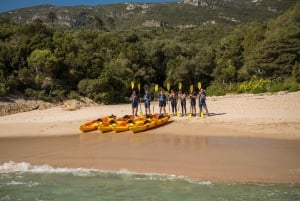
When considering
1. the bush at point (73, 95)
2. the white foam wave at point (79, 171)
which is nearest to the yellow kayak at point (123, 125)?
the white foam wave at point (79, 171)

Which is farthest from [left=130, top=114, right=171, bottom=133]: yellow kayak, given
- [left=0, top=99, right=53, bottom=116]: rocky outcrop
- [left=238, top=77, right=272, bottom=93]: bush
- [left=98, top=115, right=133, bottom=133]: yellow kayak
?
[left=238, top=77, right=272, bottom=93]: bush

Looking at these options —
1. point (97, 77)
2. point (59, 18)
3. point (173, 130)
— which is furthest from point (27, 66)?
point (59, 18)

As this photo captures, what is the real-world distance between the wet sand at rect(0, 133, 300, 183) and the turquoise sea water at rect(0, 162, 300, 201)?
1.43 ft

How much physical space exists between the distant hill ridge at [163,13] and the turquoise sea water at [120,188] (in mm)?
76858

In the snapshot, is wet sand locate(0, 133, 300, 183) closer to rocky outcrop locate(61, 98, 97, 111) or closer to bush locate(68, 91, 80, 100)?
rocky outcrop locate(61, 98, 97, 111)

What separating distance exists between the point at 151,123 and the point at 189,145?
12.9 ft

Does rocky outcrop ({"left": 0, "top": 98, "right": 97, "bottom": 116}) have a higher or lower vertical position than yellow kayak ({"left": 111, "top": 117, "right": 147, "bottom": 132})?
higher

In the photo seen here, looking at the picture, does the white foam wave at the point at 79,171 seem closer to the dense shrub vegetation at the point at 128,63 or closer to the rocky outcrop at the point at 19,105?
the rocky outcrop at the point at 19,105

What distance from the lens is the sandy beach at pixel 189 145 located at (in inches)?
416

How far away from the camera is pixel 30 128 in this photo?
1942cm

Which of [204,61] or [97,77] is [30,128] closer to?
[97,77]

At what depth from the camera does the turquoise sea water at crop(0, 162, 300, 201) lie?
871cm

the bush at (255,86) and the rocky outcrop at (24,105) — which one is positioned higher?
the bush at (255,86)

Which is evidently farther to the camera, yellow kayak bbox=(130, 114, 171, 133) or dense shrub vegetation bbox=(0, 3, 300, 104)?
dense shrub vegetation bbox=(0, 3, 300, 104)
